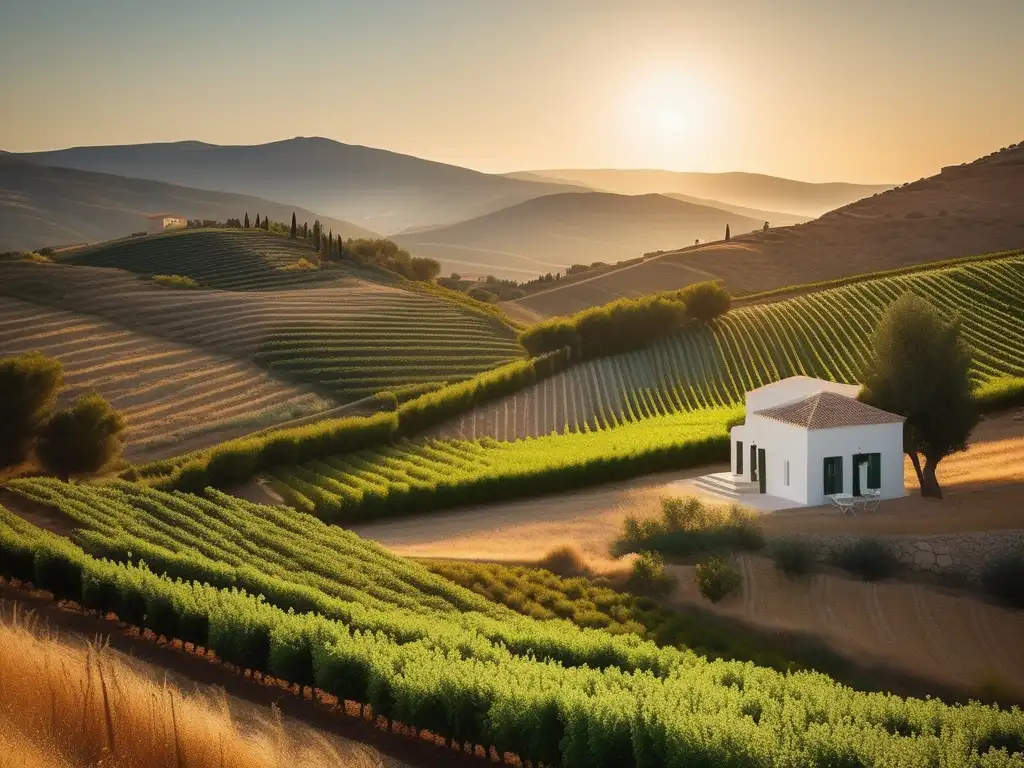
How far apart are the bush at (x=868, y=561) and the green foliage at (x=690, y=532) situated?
233 cm

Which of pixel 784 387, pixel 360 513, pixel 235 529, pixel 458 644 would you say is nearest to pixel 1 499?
pixel 235 529

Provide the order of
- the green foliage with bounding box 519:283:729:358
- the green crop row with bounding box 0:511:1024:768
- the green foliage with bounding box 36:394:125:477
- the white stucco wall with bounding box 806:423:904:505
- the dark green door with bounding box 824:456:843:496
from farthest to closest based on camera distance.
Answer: the green foliage with bounding box 519:283:729:358 → the green foliage with bounding box 36:394:125:477 → the dark green door with bounding box 824:456:843:496 → the white stucco wall with bounding box 806:423:904:505 → the green crop row with bounding box 0:511:1024:768

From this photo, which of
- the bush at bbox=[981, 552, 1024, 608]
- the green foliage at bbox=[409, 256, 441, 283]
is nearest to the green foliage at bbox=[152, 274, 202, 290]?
the green foliage at bbox=[409, 256, 441, 283]

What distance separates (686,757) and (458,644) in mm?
5744

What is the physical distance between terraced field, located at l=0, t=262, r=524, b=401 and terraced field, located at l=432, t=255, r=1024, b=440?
30.0 ft

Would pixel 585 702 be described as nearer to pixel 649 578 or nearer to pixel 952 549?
pixel 649 578

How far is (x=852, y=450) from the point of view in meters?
35.7

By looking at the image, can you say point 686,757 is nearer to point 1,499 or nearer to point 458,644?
point 458,644

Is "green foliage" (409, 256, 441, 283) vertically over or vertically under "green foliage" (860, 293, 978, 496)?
over

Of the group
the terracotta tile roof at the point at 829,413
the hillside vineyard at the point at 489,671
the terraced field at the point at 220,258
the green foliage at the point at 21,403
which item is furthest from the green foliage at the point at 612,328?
the hillside vineyard at the point at 489,671

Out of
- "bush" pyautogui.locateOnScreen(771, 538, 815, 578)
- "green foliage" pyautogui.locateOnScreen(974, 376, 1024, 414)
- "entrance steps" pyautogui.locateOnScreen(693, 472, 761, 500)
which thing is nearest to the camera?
"bush" pyautogui.locateOnScreen(771, 538, 815, 578)

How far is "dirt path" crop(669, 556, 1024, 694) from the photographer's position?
24594 mm

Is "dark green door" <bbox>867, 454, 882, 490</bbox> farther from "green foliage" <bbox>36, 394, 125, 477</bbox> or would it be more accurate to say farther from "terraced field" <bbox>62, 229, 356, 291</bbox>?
"terraced field" <bbox>62, 229, 356, 291</bbox>

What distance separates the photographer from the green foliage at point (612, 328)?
2623 inches
